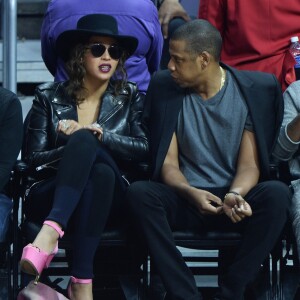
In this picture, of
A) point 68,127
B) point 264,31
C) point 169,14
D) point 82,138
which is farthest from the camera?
point 169,14

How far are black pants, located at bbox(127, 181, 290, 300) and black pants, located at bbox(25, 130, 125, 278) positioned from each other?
0.54 ft

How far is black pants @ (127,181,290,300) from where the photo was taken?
6125 millimetres

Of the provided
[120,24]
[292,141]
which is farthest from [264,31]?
[292,141]

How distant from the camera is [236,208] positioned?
6.15m

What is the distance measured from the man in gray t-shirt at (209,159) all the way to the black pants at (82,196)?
166 mm

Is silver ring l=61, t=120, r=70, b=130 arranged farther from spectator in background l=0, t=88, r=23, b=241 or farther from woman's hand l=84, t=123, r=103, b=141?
spectator in background l=0, t=88, r=23, b=241

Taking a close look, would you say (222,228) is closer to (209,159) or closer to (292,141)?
→ (209,159)

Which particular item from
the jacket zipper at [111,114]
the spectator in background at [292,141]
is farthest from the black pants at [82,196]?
the spectator in background at [292,141]

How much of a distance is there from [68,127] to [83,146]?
0.19m

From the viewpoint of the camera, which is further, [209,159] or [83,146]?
[209,159]

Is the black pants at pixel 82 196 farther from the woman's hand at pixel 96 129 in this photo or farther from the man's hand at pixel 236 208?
the man's hand at pixel 236 208

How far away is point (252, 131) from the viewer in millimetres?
6527

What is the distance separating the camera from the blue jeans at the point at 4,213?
6258 millimetres

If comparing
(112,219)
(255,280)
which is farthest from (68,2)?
(255,280)
